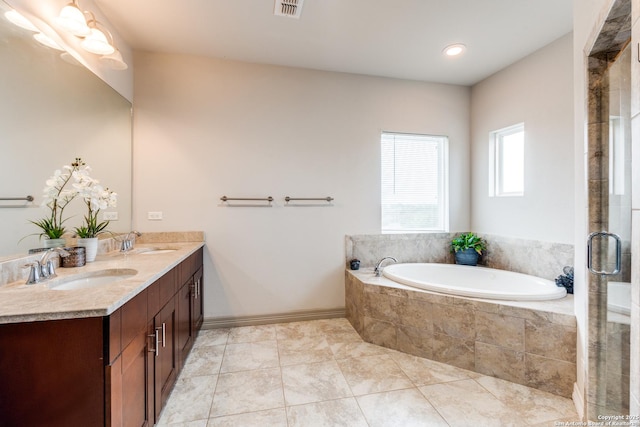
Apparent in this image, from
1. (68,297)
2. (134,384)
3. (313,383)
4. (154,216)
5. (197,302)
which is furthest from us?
(154,216)

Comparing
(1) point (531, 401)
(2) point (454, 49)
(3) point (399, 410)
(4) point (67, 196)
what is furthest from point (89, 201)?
(2) point (454, 49)

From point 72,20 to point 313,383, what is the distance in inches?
111

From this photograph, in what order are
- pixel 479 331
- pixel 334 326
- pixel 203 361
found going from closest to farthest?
1. pixel 479 331
2. pixel 203 361
3. pixel 334 326

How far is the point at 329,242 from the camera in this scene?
9.68ft

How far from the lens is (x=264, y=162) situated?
2783 mm

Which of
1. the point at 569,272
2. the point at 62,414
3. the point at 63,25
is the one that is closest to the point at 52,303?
the point at 62,414

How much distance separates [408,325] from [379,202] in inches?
53.2

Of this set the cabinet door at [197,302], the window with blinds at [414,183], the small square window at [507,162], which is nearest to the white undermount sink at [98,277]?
the cabinet door at [197,302]

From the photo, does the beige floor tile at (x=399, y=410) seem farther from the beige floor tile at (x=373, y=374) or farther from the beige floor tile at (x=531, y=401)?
the beige floor tile at (x=531, y=401)

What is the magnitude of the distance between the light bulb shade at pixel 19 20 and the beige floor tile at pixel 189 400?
227 centimetres

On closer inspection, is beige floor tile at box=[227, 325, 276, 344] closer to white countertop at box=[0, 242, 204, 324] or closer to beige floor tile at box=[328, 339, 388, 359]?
beige floor tile at box=[328, 339, 388, 359]

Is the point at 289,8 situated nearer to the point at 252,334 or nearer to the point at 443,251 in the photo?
the point at 252,334

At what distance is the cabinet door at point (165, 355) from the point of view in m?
1.46

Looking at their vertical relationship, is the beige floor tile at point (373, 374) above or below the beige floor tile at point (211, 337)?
below
